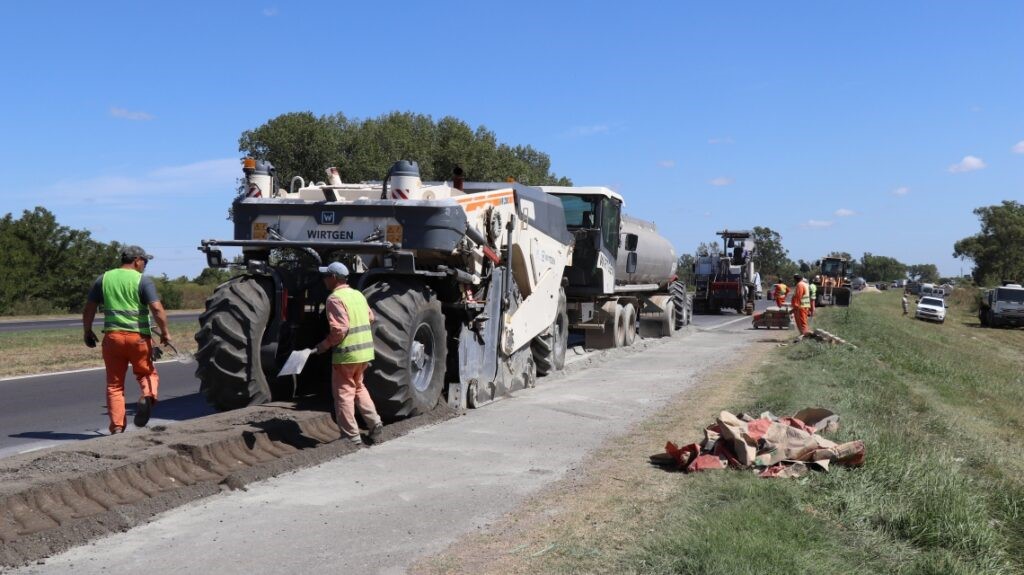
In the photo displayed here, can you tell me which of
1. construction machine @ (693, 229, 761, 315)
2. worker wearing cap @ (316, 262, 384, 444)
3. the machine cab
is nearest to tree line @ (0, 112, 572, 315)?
construction machine @ (693, 229, 761, 315)

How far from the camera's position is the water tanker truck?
29.5 ft

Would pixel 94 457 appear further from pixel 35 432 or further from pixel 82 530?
pixel 35 432

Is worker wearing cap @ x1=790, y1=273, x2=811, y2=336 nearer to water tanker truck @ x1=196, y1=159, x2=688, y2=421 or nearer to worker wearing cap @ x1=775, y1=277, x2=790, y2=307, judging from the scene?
worker wearing cap @ x1=775, y1=277, x2=790, y2=307

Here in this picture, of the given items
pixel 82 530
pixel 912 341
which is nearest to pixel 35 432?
pixel 82 530

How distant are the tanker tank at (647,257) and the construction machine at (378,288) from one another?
8.56m

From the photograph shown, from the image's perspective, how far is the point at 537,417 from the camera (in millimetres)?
10586

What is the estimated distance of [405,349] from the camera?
8977mm

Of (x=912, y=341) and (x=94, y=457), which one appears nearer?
(x=94, y=457)

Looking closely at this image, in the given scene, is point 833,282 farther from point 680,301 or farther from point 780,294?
point 680,301

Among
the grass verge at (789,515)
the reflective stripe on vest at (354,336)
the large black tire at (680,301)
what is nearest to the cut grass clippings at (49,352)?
the reflective stripe on vest at (354,336)

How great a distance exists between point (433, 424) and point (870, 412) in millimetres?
5738

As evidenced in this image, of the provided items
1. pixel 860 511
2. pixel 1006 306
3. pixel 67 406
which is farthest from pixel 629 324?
pixel 1006 306

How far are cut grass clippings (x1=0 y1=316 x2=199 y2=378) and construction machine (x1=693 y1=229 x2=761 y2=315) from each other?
2241 centimetres

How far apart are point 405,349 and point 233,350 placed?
1650mm
